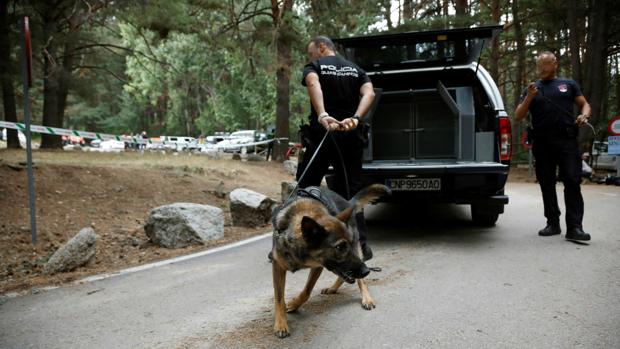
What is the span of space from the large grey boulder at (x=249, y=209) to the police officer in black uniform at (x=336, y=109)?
3305mm

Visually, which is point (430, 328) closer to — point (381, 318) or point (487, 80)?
point (381, 318)

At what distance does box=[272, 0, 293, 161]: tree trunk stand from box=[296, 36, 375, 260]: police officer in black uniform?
10.3 metres

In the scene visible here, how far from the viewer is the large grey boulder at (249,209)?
7305mm

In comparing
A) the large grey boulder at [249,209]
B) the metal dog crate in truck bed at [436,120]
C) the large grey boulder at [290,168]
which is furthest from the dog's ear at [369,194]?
the large grey boulder at [290,168]

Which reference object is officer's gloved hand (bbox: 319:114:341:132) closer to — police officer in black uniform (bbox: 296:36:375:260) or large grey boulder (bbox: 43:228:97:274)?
police officer in black uniform (bbox: 296:36:375:260)

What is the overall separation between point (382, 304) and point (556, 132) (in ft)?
11.4

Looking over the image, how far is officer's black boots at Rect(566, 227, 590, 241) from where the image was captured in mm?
5129

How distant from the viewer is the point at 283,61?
14.2m

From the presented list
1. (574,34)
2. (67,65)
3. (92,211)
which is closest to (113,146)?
(67,65)

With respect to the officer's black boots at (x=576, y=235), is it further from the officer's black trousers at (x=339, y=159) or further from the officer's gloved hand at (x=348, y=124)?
the officer's gloved hand at (x=348, y=124)

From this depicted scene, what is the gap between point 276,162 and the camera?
1764 centimetres

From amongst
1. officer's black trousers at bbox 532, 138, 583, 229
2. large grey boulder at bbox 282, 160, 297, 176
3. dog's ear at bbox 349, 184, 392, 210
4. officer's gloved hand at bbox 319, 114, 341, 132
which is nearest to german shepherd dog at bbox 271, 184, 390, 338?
dog's ear at bbox 349, 184, 392, 210

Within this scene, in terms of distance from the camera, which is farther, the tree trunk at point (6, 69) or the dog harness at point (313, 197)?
the tree trunk at point (6, 69)

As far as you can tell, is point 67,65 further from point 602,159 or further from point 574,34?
point 602,159
